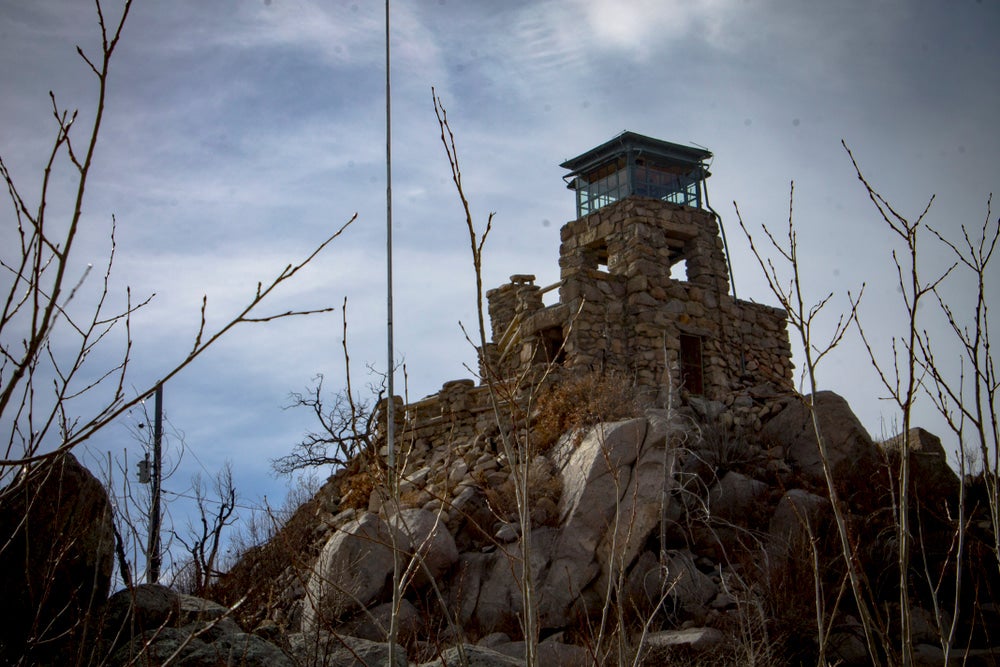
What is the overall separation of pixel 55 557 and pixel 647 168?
51.9 feet

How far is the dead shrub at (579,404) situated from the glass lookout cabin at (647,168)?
6328 mm

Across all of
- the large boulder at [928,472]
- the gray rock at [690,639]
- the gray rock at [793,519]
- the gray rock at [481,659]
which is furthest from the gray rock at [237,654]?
the large boulder at [928,472]

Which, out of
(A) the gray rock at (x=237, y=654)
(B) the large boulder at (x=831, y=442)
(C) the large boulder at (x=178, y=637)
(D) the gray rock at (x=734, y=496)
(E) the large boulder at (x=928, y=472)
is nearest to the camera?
(C) the large boulder at (x=178, y=637)

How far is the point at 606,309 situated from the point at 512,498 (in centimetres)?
382

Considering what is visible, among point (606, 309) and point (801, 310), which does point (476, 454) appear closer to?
point (606, 309)

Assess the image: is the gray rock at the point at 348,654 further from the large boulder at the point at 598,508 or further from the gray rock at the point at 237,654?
the large boulder at the point at 598,508

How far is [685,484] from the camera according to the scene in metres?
11.2

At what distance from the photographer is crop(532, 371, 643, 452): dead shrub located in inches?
484

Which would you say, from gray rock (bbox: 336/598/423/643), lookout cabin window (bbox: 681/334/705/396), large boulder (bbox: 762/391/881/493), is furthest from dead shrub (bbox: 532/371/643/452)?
gray rock (bbox: 336/598/423/643)

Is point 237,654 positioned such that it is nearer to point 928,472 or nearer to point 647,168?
point 928,472

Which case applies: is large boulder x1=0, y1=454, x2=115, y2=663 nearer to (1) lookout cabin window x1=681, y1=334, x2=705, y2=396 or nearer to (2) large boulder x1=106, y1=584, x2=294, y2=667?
(2) large boulder x1=106, y1=584, x2=294, y2=667

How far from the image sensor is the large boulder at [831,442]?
12.4m

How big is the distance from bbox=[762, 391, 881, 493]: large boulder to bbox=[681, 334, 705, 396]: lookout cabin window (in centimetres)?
127

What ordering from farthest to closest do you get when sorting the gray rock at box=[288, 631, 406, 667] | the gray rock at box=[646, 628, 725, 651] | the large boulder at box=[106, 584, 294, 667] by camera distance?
1. the gray rock at box=[646, 628, 725, 651]
2. the gray rock at box=[288, 631, 406, 667]
3. the large boulder at box=[106, 584, 294, 667]
